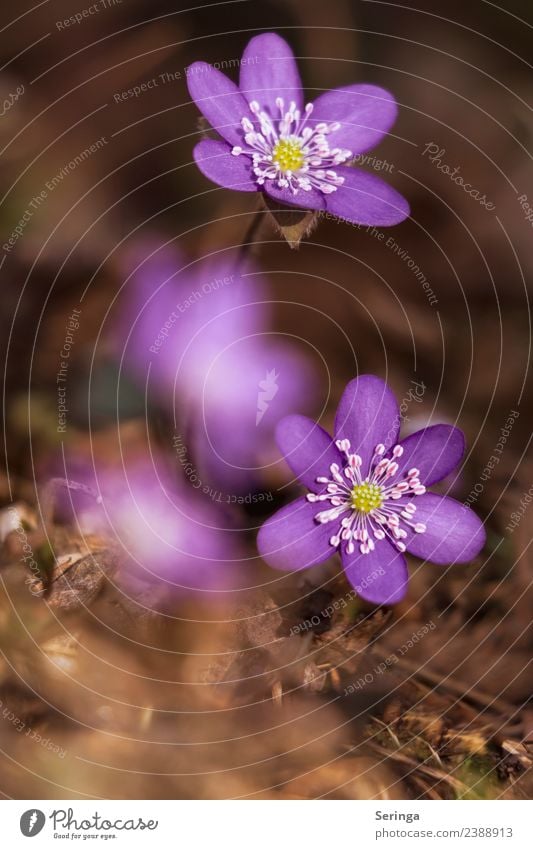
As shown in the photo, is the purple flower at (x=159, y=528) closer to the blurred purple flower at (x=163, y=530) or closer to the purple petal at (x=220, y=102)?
the blurred purple flower at (x=163, y=530)

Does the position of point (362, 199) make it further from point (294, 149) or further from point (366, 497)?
point (366, 497)

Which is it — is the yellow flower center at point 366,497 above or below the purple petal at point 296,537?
above

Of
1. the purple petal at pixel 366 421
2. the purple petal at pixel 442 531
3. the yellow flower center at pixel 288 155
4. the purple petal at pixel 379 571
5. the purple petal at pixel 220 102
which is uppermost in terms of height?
the purple petal at pixel 220 102

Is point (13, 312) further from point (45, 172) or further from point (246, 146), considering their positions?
point (246, 146)

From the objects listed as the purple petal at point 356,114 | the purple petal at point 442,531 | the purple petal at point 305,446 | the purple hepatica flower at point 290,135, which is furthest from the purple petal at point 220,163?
the purple petal at point 442,531

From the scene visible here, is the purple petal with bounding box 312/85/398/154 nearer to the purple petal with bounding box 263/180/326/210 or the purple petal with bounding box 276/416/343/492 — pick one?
the purple petal with bounding box 263/180/326/210

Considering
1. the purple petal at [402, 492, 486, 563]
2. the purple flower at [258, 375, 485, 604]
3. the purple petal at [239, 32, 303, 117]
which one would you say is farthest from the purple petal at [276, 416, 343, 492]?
the purple petal at [239, 32, 303, 117]

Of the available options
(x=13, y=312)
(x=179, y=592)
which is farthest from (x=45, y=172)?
(x=179, y=592)
